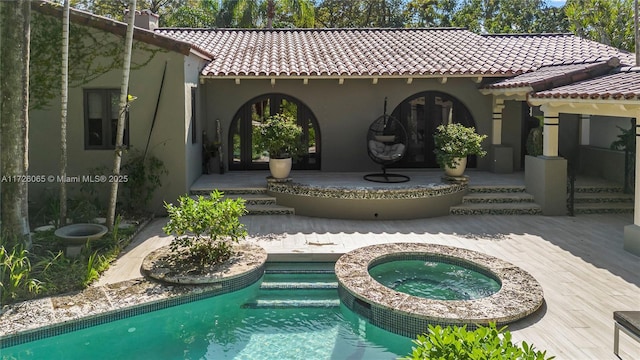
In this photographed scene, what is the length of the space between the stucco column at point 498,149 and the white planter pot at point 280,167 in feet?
21.8

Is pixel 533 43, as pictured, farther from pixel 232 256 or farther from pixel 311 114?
pixel 232 256

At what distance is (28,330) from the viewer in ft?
20.3

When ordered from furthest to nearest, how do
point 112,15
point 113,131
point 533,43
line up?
1. point 112,15
2. point 533,43
3. point 113,131

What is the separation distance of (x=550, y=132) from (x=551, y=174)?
983mm

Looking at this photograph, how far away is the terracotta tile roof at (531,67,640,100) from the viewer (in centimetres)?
877

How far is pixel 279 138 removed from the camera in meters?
12.3

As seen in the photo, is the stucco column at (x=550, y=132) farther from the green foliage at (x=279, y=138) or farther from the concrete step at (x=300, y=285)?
the concrete step at (x=300, y=285)

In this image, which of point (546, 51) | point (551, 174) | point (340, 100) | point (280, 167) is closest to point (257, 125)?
point (340, 100)

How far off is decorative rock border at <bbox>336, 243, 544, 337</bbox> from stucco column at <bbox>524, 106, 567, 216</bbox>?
4507mm

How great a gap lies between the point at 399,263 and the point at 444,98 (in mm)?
8198

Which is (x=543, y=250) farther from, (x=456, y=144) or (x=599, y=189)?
(x=599, y=189)

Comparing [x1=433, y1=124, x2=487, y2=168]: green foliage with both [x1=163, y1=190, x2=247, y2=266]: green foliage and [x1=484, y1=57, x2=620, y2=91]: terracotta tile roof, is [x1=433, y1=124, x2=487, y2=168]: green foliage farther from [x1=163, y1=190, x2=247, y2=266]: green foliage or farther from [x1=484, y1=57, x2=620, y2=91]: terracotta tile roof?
[x1=163, y1=190, x2=247, y2=266]: green foliage

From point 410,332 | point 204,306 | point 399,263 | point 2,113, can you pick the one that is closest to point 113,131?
point 2,113

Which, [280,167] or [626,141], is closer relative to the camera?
[280,167]
